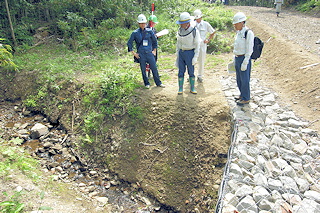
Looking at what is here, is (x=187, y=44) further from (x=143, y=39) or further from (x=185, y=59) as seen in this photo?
(x=143, y=39)

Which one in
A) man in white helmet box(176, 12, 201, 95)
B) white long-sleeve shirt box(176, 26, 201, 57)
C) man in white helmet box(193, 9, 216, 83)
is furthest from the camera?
man in white helmet box(193, 9, 216, 83)

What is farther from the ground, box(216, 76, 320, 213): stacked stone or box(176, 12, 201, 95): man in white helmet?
box(176, 12, 201, 95): man in white helmet

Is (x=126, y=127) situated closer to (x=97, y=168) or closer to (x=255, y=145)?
(x=97, y=168)

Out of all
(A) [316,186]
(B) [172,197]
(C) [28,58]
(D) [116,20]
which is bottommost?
(B) [172,197]

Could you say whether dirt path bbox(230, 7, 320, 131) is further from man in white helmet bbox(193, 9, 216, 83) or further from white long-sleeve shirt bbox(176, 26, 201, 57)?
white long-sleeve shirt bbox(176, 26, 201, 57)

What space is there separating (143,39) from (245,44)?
8.18 feet

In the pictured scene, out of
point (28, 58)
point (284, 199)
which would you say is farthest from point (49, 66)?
point (284, 199)

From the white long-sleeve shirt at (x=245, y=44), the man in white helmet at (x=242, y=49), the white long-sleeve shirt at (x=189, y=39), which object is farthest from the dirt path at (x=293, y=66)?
the white long-sleeve shirt at (x=189, y=39)

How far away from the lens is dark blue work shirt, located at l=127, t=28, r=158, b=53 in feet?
20.2

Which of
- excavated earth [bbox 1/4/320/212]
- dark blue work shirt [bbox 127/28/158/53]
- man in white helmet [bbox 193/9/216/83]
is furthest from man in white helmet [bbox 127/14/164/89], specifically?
man in white helmet [bbox 193/9/216/83]

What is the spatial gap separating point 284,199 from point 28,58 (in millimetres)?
9793

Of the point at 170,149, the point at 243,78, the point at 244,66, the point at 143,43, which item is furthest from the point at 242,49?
the point at 170,149

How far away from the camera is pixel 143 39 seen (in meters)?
6.20

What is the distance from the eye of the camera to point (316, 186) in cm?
422
